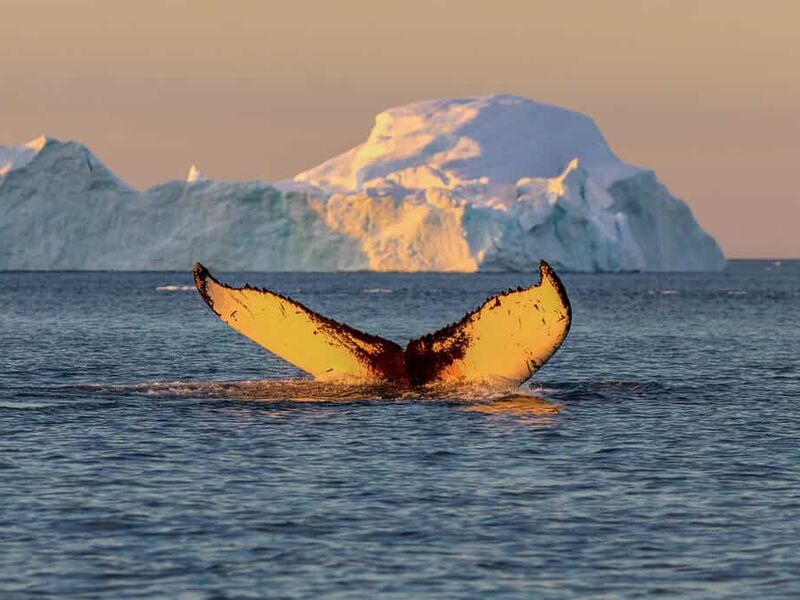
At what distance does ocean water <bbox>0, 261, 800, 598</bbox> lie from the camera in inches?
424

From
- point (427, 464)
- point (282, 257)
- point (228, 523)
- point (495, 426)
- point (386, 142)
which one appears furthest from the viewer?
point (386, 142)

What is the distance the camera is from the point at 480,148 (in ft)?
460

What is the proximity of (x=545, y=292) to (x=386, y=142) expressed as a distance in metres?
131

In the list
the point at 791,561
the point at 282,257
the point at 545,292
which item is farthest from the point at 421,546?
the point at 282,257

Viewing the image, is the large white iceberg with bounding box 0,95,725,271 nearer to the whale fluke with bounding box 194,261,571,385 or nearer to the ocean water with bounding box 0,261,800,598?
the ocean water with bounding box 0,261,800,598

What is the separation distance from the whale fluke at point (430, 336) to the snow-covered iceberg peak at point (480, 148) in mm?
113344

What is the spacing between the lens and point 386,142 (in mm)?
146625

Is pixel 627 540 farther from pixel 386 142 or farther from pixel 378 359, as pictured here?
pixel 386 142

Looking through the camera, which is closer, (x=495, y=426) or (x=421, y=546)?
(x=421, y=546)

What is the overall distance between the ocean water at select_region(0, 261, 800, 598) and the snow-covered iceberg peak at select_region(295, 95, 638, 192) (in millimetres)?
108537

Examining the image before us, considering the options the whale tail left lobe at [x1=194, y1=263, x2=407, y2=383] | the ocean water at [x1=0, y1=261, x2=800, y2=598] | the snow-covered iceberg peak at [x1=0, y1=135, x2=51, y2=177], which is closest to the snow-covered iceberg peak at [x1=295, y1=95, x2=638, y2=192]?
the snow-covered iceberg peak at [x1=0, y1=135, x2=51, y2=177]

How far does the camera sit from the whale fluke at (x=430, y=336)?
1639cm

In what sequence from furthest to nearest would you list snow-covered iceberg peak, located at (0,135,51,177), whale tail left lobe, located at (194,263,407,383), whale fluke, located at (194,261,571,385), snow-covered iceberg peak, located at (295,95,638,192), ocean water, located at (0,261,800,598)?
snow-covered iceberg peak, located at (295,95,638,192) → snow-covered iceberg peak, located at (0,135,51,177) → whale tail left lobe, located at (194,263,407,383) → whale fluke, located at (194,261,571,385) → ocean water, located at (0,261,800,598)

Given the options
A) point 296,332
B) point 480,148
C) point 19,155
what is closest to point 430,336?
point 296,332
